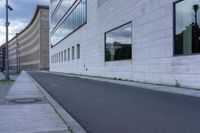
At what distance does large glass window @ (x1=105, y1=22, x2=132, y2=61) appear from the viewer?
26781 millimetres

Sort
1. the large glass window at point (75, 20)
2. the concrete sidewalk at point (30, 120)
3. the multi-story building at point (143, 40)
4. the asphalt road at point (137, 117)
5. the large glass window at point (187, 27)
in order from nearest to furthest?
the concrete sidewalk at point (30, 120), the asphalt road at point (137, 117), the large glass window at point (187, 27), the multi-story building at point (143, 40), the large glass window at point (75, 20)

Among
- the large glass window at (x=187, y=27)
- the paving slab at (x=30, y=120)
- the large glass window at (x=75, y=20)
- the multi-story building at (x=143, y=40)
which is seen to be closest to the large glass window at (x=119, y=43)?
the multi-story building at (x=143, y=40)

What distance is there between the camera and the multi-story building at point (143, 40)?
17.9 metres

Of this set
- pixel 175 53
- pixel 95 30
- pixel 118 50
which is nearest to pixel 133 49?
pixel 118 50

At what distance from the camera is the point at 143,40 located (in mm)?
23328

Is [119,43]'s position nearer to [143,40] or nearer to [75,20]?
[143,40]

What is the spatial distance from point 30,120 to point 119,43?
22.3m

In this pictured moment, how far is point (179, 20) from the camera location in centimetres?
1881

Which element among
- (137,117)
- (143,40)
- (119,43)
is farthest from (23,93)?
(119,43)

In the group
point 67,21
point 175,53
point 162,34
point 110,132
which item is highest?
point 67,21

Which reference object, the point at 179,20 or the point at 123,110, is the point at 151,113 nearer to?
the point at 123,110

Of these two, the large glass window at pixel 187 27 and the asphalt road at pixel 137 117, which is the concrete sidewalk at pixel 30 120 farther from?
the large glass window at pixel 187 27

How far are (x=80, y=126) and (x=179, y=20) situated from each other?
13.1 meters

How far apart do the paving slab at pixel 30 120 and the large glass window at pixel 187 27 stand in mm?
10222
